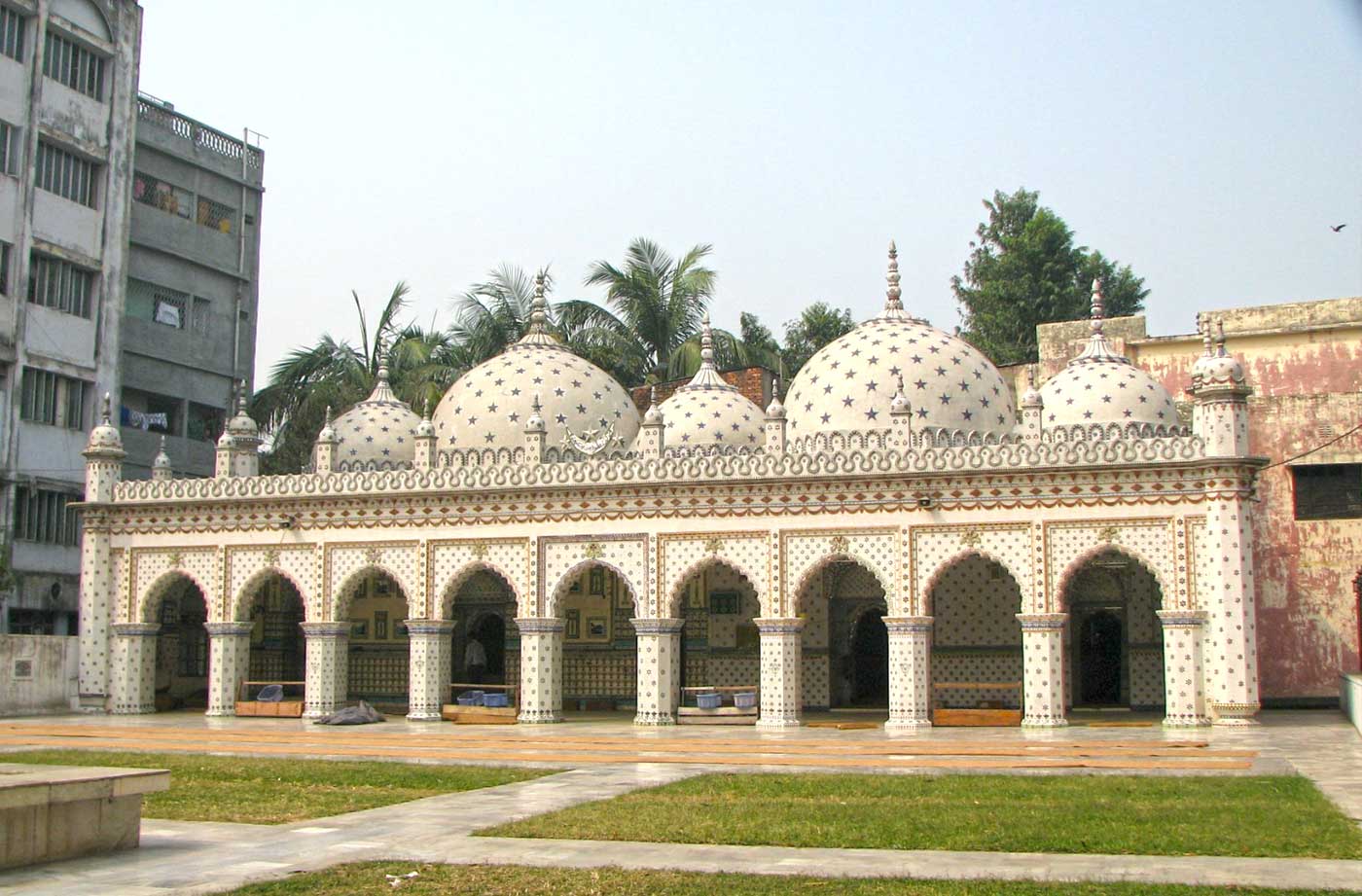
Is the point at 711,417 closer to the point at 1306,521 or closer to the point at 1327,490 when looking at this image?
the point at 1306,521

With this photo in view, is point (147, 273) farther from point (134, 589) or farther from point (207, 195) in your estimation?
point (134, 589)

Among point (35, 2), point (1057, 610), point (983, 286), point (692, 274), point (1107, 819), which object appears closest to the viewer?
point (1107, 819)

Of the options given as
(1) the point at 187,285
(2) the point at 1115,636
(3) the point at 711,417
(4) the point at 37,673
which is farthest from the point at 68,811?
(1) the point at 187,285

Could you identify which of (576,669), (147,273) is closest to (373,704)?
(576,669)

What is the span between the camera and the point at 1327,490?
29344 mm

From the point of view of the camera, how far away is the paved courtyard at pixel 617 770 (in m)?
10.1

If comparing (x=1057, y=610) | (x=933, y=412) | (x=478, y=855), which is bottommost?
(x=478, y=855)

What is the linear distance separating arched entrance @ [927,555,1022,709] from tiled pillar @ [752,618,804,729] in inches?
121

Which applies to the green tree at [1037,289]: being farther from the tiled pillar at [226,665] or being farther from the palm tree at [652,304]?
the tiled pillar at [226,665]

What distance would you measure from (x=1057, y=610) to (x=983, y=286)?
95.2ft

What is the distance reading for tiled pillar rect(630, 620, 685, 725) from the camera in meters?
25.6

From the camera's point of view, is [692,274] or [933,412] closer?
[933,412]

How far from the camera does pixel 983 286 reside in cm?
5144

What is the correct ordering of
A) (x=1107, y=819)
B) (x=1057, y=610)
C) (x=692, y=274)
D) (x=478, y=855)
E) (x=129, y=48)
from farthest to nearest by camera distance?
1. (x=692, y=274)
2. (x=129, y=48)
3. (x=1057, y=610)
4. (x=1107, y=819)
5. (x=478, y=855)
